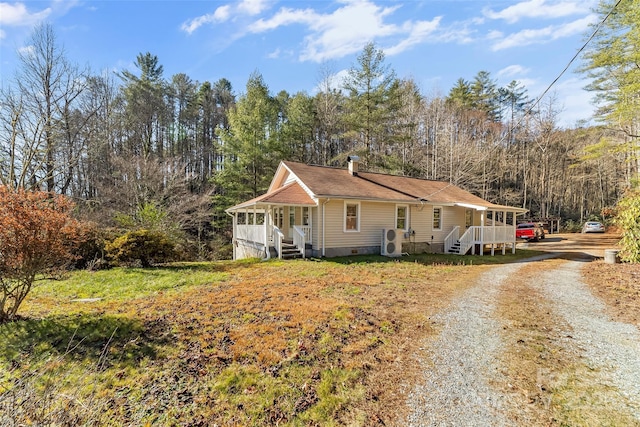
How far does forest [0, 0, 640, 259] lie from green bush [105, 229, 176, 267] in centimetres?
345

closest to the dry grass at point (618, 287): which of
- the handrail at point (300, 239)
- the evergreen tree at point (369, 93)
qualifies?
the handrail at point (300, 239)

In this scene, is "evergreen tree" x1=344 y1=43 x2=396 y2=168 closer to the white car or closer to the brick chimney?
the brick chimney

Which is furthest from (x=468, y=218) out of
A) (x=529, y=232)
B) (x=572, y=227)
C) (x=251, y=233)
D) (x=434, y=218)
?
(x=572, y=227)

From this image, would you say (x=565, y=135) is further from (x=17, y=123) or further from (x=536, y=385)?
(x=17, y=123)

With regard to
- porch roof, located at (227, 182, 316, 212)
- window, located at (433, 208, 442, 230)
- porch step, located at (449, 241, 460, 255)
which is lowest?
porch step, located at (449, 241, 460, 255)

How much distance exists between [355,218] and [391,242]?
2084mm

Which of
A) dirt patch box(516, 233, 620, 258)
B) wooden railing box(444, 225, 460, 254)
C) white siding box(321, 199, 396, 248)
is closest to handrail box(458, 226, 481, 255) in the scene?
wooden railing box(444, 225, 460, 254)

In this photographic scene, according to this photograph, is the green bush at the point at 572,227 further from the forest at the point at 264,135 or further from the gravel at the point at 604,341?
the gravel at the point at 604,341

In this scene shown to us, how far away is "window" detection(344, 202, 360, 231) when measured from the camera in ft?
44.2

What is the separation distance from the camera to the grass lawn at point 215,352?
298 centimetres

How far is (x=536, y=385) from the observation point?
3391 mm

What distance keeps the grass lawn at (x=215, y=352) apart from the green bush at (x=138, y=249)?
245cm

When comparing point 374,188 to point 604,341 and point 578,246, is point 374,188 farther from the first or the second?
point 578,246

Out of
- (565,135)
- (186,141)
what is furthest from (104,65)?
(565,135)
